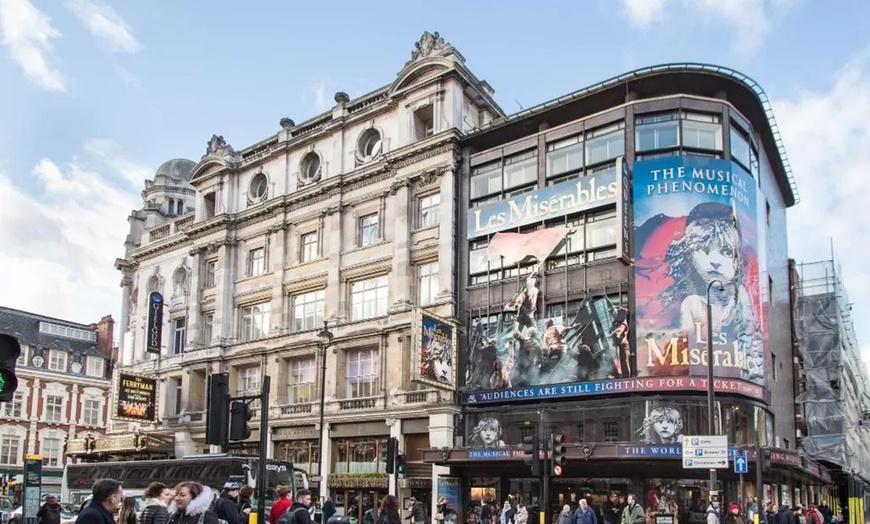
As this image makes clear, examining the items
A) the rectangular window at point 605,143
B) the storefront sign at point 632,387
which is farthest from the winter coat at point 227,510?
the rectangular window at point 605,143

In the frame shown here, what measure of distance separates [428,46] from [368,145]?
5848mm

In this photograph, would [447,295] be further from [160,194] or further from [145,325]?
[160,194]

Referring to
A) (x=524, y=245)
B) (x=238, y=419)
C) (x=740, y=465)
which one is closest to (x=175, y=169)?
(x=524, y=245)

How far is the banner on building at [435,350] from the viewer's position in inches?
1347

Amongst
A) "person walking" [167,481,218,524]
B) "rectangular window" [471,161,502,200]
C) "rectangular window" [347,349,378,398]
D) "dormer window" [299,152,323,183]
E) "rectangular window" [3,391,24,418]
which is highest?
"dormer window" [299,152,323,183]

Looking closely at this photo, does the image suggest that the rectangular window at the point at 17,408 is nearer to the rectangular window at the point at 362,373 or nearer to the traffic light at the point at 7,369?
the rectangular window at the point at 362,373

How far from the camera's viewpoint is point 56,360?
2763 inches

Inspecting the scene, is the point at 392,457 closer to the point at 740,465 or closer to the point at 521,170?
the point at 740,465

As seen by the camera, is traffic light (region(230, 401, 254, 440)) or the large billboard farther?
the large billboard

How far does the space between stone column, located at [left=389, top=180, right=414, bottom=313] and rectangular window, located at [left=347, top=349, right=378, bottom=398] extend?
2869mm

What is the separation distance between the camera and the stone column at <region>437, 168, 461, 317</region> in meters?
37.1

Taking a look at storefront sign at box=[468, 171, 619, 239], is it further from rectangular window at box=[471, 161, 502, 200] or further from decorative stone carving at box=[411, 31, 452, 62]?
decorative stone carving at box=[411, 31, 452, 62]

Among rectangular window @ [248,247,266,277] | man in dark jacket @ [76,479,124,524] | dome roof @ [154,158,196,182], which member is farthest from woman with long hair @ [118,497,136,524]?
dome roof @ [154,158,196,182]

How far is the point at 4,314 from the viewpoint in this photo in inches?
2785
